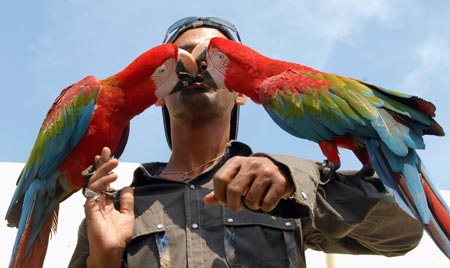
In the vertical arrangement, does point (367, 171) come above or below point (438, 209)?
above

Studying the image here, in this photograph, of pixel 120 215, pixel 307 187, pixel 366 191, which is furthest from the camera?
pixel 120 215

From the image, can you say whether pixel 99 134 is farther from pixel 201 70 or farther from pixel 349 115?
→ pixel 349 115

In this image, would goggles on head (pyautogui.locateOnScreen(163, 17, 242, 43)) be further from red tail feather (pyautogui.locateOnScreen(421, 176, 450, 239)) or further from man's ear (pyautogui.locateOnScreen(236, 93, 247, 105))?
red tail feather (pyautogui.locateOnScreen(421, 176, 450, 239))

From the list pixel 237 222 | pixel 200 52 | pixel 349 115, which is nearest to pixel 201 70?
pixel 200 52

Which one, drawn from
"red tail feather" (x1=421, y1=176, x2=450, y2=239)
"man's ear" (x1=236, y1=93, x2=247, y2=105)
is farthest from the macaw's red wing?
"red tail feather" (x1=421, y1=176, x2=450, y2=239)

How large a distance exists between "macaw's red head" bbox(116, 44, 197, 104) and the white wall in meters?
0.91

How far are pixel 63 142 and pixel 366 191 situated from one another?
49.5 inches

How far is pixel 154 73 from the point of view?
292 centimetres

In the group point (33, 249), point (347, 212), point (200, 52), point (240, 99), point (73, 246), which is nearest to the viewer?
point (347, 212)

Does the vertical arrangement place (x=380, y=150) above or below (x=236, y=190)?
above

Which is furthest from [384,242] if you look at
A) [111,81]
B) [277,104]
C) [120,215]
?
[111,81]

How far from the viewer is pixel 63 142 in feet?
9.43

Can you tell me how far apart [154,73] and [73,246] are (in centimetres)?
111

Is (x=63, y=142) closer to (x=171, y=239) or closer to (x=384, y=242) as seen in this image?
(x=171, y=239)
